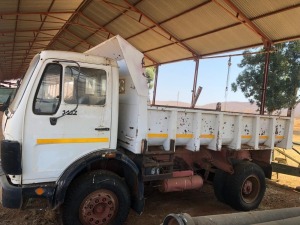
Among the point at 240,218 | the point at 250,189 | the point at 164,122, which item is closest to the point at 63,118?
the point at 164,122

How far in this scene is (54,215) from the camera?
507cm

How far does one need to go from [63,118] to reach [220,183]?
3592 millimetres

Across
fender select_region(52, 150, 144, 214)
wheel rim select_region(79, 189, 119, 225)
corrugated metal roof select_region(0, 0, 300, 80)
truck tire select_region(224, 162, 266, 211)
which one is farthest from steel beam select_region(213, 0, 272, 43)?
wheel rim select_region(79, 189, 119, 225)

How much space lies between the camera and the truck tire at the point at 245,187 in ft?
19.6

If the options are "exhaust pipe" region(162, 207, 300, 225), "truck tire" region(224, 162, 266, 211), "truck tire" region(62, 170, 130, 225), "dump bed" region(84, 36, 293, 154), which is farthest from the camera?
"truck tire" region(224, 162, 266, 211)

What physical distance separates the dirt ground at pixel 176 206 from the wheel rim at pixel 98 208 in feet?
2.48

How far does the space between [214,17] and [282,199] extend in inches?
244

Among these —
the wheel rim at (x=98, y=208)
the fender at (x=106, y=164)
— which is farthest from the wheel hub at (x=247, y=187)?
the wheel rim at (x=98, y=208)

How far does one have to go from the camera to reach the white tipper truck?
13.5 feet

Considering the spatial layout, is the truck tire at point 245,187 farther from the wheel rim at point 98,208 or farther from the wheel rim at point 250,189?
the wheel rim at point 98,208

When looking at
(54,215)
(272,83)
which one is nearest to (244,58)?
(272,83)

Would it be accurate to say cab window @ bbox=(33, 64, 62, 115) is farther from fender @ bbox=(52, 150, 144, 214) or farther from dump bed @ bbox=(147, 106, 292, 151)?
dump bed @ bbox=(147, 106, 292, 151)

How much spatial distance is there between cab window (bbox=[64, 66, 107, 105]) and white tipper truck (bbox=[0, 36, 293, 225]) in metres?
0.01

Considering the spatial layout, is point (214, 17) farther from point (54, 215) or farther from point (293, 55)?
point (54, 215)
